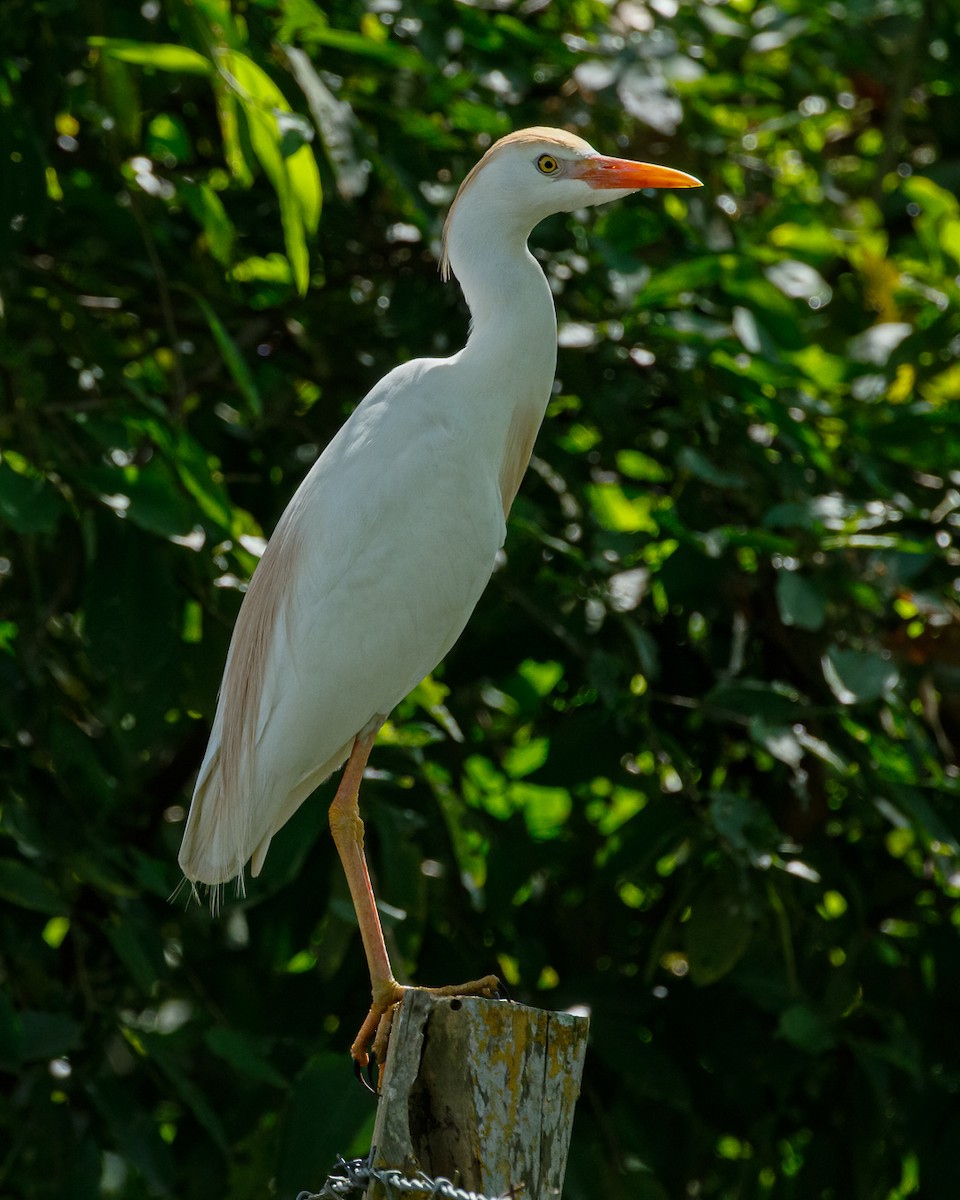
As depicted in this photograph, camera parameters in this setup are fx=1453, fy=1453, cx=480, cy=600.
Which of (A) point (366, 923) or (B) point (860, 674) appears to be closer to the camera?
(A) point (366, 923)

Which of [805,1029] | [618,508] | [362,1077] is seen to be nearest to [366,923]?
[362,1077]

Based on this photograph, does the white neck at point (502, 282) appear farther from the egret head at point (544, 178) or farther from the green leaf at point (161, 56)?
the green leaf at point (161, 56)

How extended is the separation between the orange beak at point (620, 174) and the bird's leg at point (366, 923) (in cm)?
103

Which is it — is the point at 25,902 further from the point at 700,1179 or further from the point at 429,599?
the point at 700,1179

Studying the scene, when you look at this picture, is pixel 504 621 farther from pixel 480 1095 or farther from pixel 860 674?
pixel 480 1095

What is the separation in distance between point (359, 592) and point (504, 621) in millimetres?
811

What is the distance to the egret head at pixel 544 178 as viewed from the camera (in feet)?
8.47


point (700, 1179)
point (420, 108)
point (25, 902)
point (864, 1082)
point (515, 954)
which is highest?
point (420, 108)

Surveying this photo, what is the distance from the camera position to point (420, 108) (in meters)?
3.34

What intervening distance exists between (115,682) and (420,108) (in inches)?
61.0

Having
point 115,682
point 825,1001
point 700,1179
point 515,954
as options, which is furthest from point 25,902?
point 700,1179

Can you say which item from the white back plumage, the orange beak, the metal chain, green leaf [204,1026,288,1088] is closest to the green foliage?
green leaf [204,1026,288,1088]

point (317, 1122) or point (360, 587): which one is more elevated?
point (360, 587)

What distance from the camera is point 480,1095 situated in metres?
1.78
